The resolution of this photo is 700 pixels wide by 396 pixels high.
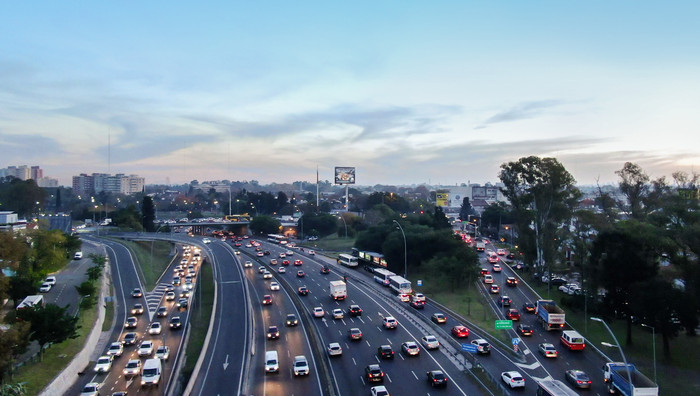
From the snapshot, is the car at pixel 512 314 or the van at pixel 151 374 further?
the car at pixel 512 314

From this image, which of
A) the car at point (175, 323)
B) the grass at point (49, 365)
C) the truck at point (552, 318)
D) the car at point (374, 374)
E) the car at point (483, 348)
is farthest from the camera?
the car at point (175, 323)

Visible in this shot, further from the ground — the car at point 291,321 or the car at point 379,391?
the car at point 379,391

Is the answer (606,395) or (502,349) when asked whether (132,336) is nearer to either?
(502,349)

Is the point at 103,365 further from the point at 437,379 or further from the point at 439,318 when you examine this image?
the point at 439,318

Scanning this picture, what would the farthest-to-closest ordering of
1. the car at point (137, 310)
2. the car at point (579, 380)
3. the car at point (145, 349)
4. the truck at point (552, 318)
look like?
the car at point (137, 310)
the truck at point (552, 318)
the car at point (145, 349)
the car at point (579, 380)

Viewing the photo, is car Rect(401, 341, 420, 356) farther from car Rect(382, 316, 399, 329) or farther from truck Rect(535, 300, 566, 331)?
truck Rect(535, 300, 566, 331)

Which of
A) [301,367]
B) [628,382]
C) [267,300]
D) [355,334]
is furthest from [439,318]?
[628,382]

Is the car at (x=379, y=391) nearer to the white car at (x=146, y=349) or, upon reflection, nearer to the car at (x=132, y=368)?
the car at (x=132, y=368)

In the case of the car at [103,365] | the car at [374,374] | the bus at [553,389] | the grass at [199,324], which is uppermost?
the bus at [553,389]

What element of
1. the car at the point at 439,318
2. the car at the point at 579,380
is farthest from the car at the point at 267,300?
the car at the point at 579,380
